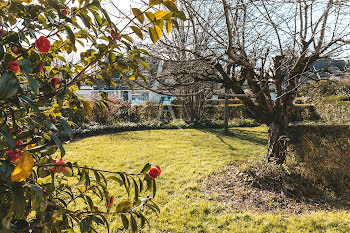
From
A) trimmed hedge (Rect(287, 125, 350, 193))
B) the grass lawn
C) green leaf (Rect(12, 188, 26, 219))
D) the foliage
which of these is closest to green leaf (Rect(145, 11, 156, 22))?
the foliage

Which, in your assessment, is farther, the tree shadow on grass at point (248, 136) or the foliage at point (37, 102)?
the tree shadow on grass at point (248, 136)

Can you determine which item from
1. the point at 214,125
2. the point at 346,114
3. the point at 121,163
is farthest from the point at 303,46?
the point at 214,125

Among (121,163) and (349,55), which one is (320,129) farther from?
(121,163)

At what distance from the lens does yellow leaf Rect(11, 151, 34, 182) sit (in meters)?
0.65

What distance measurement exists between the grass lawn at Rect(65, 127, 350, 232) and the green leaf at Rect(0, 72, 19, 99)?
101 inches

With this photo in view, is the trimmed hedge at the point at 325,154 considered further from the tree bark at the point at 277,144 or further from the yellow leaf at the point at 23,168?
the yellow leaf at the point at 23,168

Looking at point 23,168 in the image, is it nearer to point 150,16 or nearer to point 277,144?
point 150,16

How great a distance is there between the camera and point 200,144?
711 cm

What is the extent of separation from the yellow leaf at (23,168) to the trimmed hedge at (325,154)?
172 inches

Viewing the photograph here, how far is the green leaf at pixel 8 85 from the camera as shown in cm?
62

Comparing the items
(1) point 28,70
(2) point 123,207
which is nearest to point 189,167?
(2) point 123,207

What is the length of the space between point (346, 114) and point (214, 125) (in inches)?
191

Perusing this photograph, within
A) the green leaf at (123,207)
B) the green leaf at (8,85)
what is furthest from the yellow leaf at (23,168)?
the green leaf at (123,207)

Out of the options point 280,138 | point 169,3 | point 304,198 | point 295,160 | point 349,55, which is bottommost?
point 304,198
